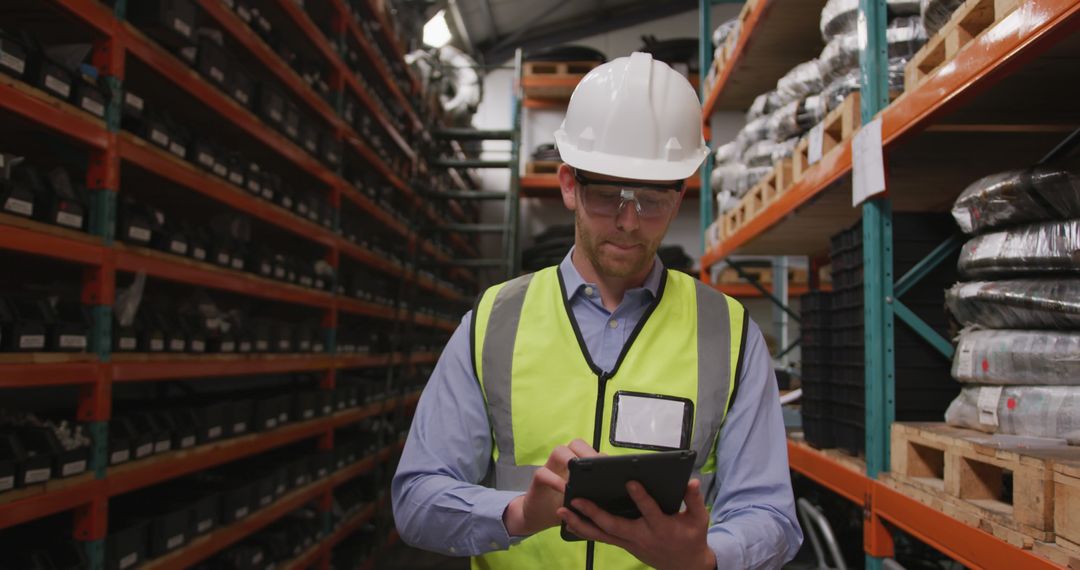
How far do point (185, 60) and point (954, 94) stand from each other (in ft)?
10.1

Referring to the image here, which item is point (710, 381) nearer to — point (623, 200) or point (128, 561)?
point (623, 200)

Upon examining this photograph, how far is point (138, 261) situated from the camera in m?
3.16

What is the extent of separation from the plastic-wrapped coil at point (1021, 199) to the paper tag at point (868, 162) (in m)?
0.27

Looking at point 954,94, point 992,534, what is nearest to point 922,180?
point 954,94

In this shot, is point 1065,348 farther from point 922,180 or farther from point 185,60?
point 185,60

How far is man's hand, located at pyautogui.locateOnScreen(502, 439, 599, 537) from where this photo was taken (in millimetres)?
1365

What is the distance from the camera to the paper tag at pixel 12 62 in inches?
96.8

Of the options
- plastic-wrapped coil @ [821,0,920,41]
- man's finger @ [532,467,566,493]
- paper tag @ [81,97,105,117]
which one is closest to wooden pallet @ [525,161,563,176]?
plastic-wrapped coil @ [821,0,920,41]

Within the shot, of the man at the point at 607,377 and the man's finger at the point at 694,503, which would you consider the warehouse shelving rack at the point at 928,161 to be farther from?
the man's finger at the point at 694,503

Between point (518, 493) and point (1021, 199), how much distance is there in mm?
1664

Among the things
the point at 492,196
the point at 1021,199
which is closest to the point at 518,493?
the point at 1021,199

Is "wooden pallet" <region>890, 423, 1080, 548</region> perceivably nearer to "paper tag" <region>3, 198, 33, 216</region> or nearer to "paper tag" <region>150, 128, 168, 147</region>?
"paper tag" <region>3, 198, 33, 216</region>

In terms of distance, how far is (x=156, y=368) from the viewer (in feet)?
10.9

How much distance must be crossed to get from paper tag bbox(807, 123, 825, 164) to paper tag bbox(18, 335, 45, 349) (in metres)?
2.99
